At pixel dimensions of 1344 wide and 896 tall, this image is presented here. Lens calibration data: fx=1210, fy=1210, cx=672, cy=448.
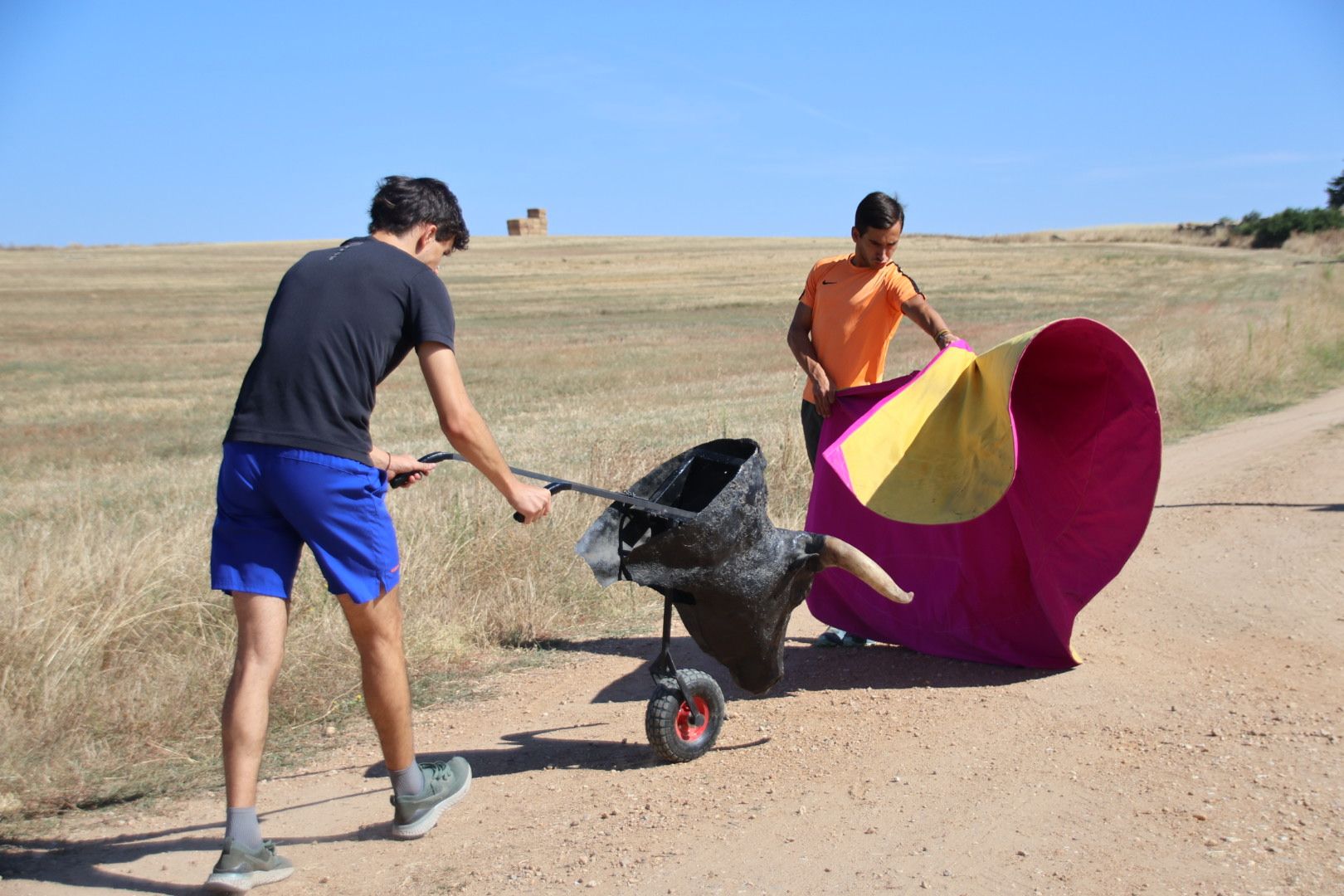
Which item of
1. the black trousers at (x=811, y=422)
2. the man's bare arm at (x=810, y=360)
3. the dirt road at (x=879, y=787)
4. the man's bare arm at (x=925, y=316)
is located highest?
the man's bare arm at (x=925, y=316)

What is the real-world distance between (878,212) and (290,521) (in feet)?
10.1

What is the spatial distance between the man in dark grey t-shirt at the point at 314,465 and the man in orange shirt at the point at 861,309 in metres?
2.36

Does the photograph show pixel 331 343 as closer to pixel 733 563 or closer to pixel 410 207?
pixel 410 207

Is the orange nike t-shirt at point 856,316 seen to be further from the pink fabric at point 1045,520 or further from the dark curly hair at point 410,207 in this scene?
the dark curly hair at point 410,207

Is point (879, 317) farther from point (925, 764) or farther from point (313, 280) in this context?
point (313, 280)

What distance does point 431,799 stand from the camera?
391cm

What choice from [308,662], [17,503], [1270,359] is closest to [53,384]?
[17,503]

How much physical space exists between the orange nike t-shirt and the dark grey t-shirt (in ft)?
8.05

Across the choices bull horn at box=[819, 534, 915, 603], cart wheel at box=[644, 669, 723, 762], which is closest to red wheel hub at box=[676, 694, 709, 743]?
cart wheel at box=[644, 669, 723, 762]

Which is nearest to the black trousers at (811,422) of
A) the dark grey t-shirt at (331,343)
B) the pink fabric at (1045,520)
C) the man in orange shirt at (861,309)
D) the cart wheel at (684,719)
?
the man in orange shirt at (861,309)

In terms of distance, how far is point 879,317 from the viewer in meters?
Result: 5.61

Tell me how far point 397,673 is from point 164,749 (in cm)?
139

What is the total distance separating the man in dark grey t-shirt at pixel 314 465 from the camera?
3.47 meters

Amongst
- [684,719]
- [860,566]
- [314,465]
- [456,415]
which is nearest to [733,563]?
[860,566]
